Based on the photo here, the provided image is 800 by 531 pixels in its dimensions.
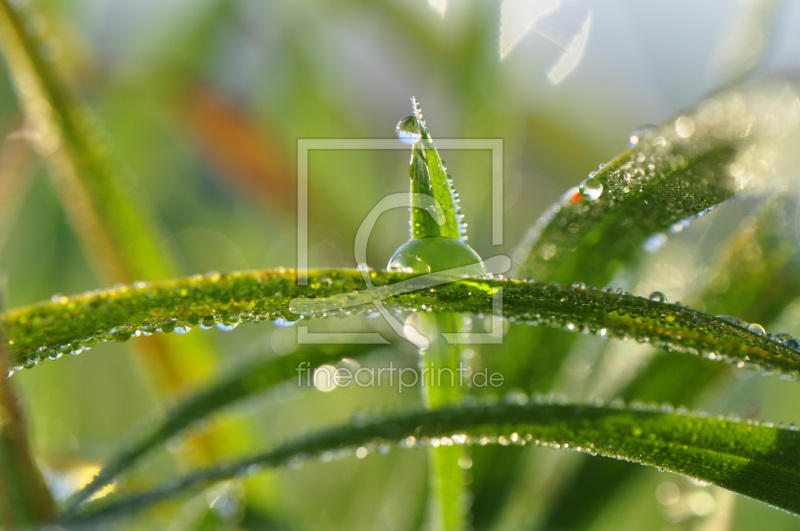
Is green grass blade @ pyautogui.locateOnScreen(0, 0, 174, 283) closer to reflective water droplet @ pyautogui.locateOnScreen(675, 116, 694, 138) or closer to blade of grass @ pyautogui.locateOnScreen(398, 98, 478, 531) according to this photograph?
blade of grass @ pyautogui.locateOnScreen(398, 98, 478, 531)

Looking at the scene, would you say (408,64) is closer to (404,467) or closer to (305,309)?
(404,467)

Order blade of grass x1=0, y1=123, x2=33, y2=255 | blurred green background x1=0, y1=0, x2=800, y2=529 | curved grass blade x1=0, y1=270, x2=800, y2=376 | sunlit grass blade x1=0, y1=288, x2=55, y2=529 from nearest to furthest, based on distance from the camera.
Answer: curved grass blade x1=0, y1=270, x2=800, y2=376 → sunlit grass blade x1=0, y1=288, x2=55, y2=529 → blurred green background x1=0, y1=0, x2=800, y2=529 → blade of grass x1=0, y1=123, x2=33, y2=255

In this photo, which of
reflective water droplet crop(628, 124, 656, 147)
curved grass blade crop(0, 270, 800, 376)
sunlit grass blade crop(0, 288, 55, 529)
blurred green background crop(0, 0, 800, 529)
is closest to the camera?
curved grass blade crop(0, 270, 800, 376)

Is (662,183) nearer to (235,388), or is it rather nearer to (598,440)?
(598,440)

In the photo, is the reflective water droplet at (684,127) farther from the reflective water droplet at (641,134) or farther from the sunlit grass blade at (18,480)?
the sunlit grass blade at (18,480)

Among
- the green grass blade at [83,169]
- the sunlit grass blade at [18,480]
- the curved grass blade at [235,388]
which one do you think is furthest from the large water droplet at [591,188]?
the green grass blade at [83,169]

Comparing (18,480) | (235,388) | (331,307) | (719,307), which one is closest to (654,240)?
(719,307)

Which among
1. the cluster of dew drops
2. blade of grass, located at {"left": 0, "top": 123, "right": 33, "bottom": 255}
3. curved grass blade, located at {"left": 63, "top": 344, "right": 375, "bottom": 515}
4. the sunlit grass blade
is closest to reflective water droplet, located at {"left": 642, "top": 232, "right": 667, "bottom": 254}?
the cluster of dew drops
